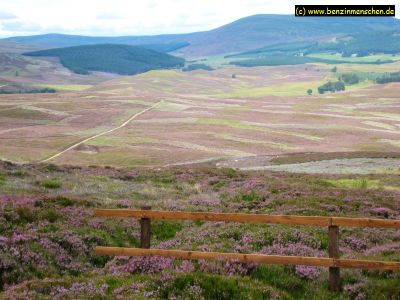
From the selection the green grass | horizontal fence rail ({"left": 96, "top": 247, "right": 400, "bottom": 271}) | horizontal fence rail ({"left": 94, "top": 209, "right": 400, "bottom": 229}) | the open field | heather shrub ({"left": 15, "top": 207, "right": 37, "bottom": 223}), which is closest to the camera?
horizontal fence rail ({"left": 96, "top": 247, "right": 400, "bottom": 271})

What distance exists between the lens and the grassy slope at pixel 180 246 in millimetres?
11047

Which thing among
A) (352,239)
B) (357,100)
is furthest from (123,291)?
(357,100)

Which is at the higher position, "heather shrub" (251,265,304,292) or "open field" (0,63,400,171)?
"heather shrub" (251,265,304,292)

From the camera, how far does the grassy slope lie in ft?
36.2

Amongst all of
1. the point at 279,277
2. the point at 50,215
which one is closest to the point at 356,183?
the point at 50,215

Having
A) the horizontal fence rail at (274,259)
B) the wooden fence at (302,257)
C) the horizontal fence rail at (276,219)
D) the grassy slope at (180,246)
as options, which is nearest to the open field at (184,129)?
the grassy slope at (180,246)

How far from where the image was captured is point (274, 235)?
1655 cm

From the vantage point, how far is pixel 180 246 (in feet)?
51.4

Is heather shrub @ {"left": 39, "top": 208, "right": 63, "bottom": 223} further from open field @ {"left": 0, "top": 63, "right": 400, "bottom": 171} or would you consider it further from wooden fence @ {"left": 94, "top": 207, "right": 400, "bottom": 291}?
open field @ {"left": 0, "top": 63, "right": 400, "bottom": 171}

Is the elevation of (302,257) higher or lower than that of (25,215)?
higher

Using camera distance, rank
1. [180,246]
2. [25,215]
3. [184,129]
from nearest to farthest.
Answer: [180,246]
[25,215]
[184,129]

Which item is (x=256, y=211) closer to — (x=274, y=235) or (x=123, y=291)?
(x=274, y=235)

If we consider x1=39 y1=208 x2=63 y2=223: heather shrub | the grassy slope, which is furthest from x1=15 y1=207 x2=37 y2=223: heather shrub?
x1=39 y1=208 x2=63 y2=223: heather shrub

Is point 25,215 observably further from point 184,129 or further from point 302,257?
point 184,129
